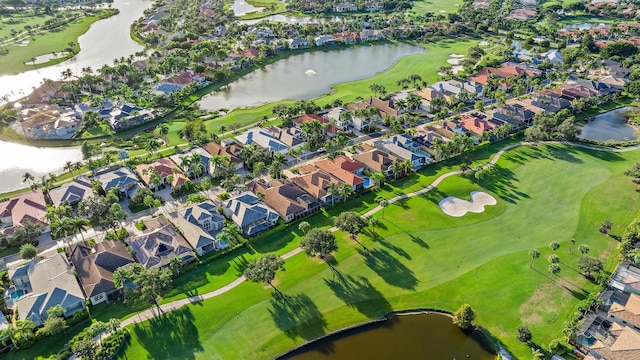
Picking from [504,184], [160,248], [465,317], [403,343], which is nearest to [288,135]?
[160,248]

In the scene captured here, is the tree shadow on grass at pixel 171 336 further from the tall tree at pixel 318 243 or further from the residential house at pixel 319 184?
the residential house at pixel 319 184

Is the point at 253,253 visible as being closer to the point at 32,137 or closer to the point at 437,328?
the point at 437,328

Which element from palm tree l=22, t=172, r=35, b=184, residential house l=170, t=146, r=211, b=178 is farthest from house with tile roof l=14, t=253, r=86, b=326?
residential house l=170, t=146, r=211, b=178

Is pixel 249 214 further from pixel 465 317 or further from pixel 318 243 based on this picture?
pixel 465 317

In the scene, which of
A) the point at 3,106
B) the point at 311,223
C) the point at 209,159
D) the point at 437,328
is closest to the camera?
the point at 437,328

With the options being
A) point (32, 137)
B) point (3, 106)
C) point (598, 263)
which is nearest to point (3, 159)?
point (32, 137)

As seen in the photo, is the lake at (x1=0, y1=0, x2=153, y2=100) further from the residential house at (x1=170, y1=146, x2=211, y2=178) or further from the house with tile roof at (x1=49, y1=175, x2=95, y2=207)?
the residential house at (x1=170, y1=146, x2=211, y2=178)
